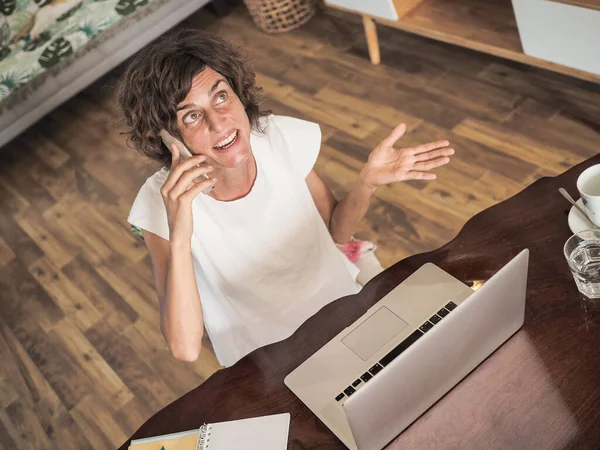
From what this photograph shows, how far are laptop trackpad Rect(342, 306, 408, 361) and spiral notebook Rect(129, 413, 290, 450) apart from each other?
171mm

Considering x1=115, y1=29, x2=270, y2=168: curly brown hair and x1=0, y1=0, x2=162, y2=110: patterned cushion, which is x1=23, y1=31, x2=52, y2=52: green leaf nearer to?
x1=0, y1=0, x2=162, y2=110: patterned cushion

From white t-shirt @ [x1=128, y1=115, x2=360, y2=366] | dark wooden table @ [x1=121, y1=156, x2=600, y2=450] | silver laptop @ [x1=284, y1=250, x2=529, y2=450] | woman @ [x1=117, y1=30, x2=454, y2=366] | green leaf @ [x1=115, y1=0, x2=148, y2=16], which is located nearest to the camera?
silver laptop @ [x1=284, y1=250, x2=529, y2=450]

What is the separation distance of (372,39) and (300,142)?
1.71 metres

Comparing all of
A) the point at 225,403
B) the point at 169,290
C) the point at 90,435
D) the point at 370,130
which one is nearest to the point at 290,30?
the point at 370,130

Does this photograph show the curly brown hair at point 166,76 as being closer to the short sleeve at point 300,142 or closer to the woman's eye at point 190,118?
the woman's eye at point 190,118

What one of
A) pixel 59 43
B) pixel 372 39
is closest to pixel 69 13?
pixel 59 43

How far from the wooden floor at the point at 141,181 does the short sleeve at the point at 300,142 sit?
896mm

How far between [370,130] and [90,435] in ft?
5.22

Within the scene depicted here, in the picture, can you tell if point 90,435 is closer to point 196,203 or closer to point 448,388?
point 196,203

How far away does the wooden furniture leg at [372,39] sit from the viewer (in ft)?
10.4

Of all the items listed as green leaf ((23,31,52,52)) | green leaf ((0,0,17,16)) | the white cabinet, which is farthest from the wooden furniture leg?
green leaf ((0,0,17,16))

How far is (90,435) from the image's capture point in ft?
7.72

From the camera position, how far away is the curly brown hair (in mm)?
1471

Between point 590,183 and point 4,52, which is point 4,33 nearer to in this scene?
point 4,52
